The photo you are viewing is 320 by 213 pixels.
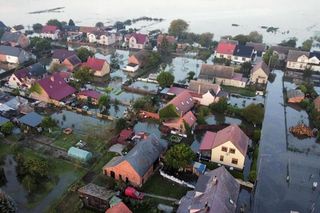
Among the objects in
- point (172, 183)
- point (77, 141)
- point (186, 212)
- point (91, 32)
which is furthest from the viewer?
point (91, 32)

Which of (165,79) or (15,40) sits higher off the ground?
(15,40)

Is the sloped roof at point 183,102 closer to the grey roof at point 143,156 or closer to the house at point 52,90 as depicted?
the grey roof at point 143,156

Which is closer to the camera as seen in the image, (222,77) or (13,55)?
(222,77)

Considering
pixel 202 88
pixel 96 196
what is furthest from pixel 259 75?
pixel 96 196

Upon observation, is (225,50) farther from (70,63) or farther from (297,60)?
(70,63)

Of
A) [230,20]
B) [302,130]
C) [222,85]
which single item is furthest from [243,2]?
[302,130]

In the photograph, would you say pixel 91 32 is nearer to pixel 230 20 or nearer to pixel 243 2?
pixel 230 20
